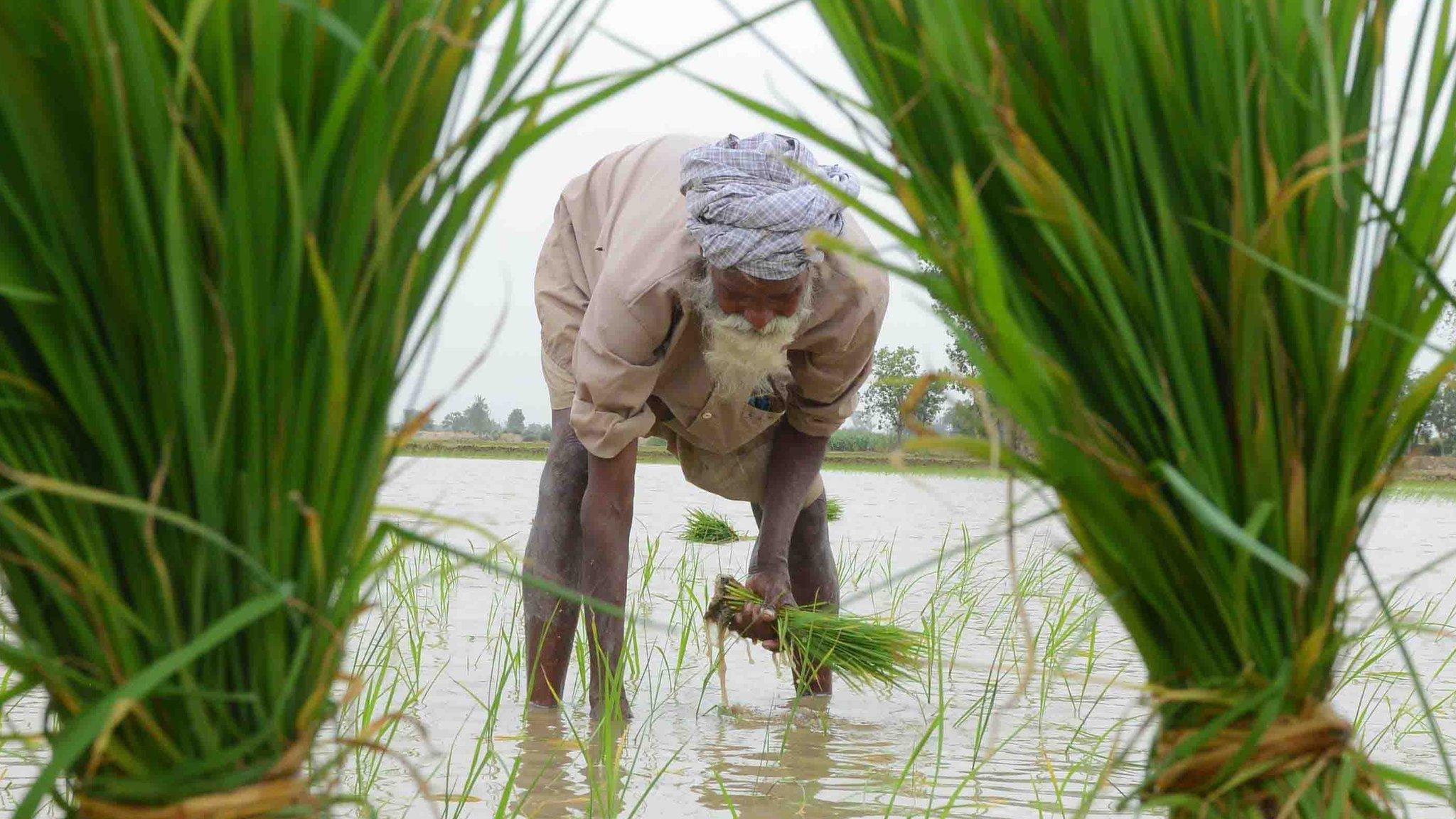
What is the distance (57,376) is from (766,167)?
2233 millimetres

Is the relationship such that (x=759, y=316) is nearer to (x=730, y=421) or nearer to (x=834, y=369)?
(x=834, y=369)

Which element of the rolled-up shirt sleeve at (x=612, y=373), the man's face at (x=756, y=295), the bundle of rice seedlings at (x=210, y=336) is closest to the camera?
the bundle of rice seedlings at (x=210, y=336)

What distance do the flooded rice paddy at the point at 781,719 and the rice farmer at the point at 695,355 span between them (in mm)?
197

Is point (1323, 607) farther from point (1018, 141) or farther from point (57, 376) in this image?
point (57, 376)

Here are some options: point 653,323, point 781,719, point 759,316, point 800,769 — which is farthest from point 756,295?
point 781,719

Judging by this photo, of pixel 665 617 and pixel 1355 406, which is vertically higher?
pixel 1355 406

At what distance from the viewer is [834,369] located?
11.0ft

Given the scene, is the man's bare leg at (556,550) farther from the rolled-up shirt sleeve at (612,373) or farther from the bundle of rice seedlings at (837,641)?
the bundle of rice seedlings at (837,641)

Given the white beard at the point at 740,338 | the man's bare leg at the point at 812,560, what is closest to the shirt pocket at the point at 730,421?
the white beard at the point at 740,338

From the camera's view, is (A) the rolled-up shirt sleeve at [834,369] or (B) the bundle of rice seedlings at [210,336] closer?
(B) the bundle of rice seedlings at [210,336]

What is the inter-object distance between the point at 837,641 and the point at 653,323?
0.93 meters

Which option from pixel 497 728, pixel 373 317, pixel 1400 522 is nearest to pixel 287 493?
pixel 373 317

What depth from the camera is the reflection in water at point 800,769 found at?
8.26 ft

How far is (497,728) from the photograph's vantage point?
3219mm
